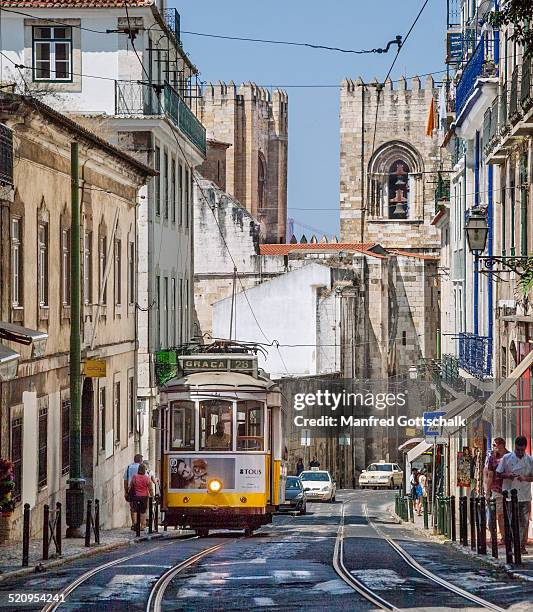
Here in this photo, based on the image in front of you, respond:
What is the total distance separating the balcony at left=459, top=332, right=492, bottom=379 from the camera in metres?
32.3

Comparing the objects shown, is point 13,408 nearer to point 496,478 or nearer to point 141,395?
point 496,478

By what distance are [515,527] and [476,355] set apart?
17623 mm

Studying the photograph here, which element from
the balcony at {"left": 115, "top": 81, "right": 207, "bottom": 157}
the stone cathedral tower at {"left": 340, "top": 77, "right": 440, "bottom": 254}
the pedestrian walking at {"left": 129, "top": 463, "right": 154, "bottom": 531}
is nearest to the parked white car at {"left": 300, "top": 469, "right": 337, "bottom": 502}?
the balcony at {"left": 115, "top": 81, "right": 207, "bottom": 157}

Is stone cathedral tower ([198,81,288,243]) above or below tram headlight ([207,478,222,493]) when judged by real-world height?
above

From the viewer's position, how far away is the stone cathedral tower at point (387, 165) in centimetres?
9538

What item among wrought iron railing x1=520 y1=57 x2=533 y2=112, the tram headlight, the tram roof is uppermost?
wrought iron railing x1=520 y1=57 x2=533 y2=112

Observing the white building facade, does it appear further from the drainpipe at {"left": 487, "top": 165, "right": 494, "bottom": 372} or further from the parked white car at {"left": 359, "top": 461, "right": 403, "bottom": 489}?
the parked white car at {"left": 359, "top": 461, "right": 403, "bottom": 489}

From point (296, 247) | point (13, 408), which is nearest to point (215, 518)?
point (13, 408)

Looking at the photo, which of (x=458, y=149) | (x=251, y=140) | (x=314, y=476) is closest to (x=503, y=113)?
(x=458, y=149)

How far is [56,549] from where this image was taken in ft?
64.1

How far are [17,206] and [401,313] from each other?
57.6 meters

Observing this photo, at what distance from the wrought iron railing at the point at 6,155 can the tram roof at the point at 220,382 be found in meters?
4.22

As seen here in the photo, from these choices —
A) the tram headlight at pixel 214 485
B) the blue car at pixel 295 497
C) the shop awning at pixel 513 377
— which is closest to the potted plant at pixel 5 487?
the tram headlight at pixel 214 485

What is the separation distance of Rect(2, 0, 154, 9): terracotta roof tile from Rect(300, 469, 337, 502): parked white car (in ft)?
66.8
